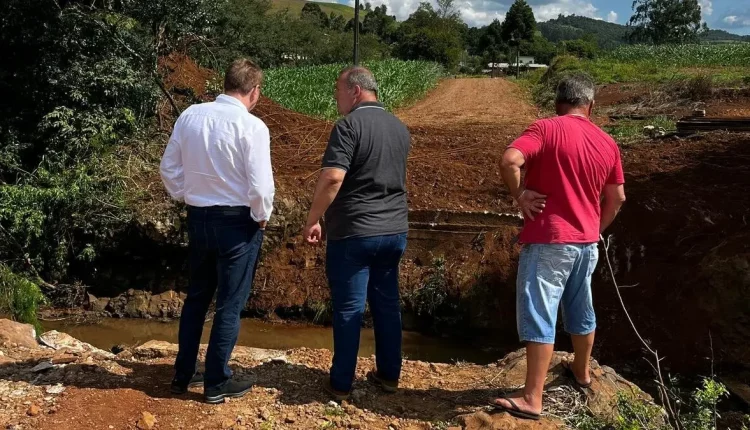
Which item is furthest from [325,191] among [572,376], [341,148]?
[572,376]

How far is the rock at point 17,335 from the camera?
4.77 m

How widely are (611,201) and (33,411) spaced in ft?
11.0

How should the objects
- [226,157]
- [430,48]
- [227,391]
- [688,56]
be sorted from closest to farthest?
[226,157] → [227,391] → [688,56] → [430,48]

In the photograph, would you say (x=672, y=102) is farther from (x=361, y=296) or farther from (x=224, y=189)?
(x=224, y=189)

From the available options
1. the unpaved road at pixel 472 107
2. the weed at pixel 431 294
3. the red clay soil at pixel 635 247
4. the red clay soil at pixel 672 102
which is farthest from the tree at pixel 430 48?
the weed at pixel 431 294

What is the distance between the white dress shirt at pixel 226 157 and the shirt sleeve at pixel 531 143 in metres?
1.31

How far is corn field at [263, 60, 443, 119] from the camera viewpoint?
17.8m

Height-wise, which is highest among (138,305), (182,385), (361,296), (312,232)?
(312,232)

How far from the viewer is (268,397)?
3795 mm

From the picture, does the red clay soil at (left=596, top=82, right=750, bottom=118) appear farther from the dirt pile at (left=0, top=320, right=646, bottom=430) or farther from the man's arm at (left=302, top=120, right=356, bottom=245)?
the man's arm at (left=302, top=120, right=356, bottom=245)

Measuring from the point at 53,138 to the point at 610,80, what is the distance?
61.9 ft

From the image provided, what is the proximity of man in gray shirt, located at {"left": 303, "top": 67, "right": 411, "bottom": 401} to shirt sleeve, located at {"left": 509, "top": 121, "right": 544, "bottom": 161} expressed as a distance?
72 cm

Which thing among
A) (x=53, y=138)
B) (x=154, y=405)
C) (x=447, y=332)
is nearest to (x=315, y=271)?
(x=447, y=332)

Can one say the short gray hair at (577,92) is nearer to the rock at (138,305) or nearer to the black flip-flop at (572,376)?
the black flip-flop at (572,376)
